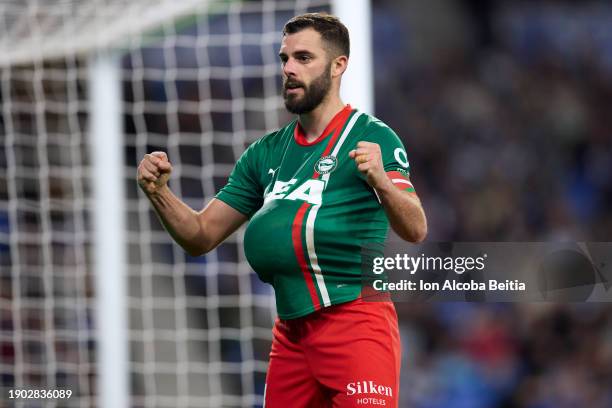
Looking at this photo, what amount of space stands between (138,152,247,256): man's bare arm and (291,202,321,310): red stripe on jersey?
0.41 metres

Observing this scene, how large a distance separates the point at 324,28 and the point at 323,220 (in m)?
0.63

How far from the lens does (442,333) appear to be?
7.74 meters

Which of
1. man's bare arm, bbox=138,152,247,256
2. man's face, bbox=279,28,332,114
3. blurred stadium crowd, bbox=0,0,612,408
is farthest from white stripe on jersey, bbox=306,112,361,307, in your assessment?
blurred stadium crowd, bbox=0,0,612,408

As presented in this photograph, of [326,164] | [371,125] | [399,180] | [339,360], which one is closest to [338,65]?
[371,125]

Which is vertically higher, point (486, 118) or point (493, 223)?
point (486, 118)

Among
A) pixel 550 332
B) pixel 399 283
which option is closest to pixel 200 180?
pixel 550 332

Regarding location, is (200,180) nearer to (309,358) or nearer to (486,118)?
(486,118)

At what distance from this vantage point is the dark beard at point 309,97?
317cm

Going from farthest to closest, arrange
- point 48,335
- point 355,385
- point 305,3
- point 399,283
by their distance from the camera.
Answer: point 48,335, point 305,3, point 399,283, point 355,385

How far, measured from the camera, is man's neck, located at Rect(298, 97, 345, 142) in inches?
127

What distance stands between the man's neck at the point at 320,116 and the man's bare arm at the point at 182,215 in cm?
41

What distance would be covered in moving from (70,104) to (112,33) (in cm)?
75

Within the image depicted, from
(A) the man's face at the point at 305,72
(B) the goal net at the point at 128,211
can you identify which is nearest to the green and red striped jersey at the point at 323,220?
(A) the man's face at the point at 305,72

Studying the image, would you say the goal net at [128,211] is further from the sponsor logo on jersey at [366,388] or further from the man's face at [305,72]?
the sponsor logo on jersey at [366,388]
